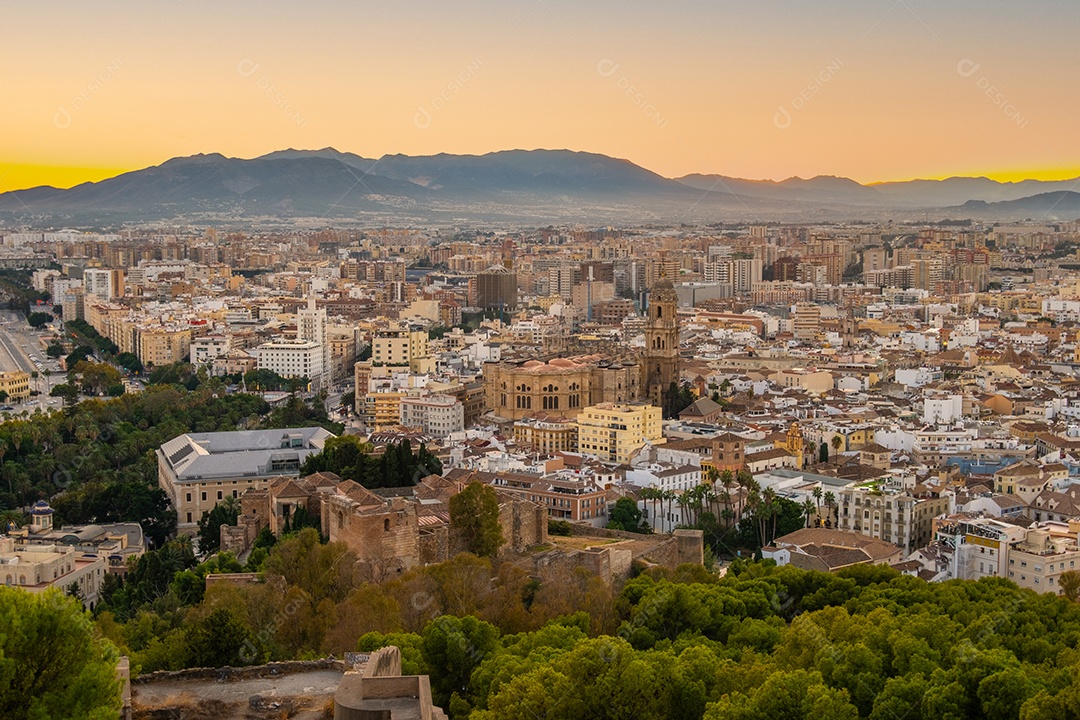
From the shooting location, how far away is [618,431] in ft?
94.1

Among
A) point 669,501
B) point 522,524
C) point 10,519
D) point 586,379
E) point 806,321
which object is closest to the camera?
point 522,524

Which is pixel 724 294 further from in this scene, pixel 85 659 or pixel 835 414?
pixel 85 659

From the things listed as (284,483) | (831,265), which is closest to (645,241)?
(831,265)

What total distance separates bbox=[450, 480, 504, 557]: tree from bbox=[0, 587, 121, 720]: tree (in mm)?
8559

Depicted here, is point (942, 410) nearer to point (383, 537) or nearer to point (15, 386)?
point (383, 537)

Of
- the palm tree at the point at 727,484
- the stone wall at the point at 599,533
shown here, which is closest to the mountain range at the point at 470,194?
the palm tree at the point at 727,484

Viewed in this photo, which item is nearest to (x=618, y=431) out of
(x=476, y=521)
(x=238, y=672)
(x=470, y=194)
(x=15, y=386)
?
(x=476, y=521)

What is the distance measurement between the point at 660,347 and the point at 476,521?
1888 cm

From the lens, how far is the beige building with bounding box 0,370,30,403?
39.1m

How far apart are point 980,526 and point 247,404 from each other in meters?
20.4

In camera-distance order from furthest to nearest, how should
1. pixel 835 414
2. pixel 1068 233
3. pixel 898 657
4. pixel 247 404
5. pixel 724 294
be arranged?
pixel 1068 233, pixel 724 294, pixel 247 404, pixel 835 414, pixel 898 657

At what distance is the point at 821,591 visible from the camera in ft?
51.8

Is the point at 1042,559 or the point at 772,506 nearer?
the point at 1042,559

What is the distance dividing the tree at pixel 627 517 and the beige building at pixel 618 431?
528 centimetres
